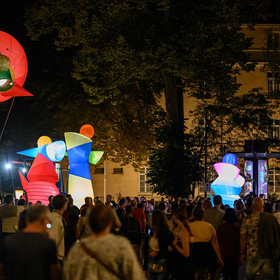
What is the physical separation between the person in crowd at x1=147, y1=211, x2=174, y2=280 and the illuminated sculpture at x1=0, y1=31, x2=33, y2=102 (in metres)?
8.41

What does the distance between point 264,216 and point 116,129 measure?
21862 mm

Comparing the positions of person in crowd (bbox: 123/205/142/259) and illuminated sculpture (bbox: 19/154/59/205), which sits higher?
illuminated sculpture (bbox: 19/154/59/205)

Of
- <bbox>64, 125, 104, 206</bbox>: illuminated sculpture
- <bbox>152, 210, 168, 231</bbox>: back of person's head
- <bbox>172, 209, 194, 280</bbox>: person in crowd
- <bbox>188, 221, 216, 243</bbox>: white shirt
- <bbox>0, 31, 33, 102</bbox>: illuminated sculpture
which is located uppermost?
<bbox>0, 31, 33, 102</bbox>: illuminated sculpture

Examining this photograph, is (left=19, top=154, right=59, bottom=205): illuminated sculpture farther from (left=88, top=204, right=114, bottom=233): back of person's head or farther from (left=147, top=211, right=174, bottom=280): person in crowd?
(left=88, top=204, right=114, bottom=233): back of person's head

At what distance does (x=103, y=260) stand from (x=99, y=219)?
0.36 meters

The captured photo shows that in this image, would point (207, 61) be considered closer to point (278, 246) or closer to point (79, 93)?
point (79, 93)

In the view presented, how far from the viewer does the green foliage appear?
22.2 meters

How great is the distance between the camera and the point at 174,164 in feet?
73.3

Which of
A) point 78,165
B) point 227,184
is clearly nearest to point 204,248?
point 227,184

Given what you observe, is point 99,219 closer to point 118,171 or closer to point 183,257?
point 183,257

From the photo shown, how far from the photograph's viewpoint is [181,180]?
22.4 metres

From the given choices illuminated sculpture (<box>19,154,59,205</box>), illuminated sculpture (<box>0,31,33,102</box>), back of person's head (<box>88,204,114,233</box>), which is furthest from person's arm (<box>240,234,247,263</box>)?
illuminated sculpture (<box>19,154,59,205</box>)

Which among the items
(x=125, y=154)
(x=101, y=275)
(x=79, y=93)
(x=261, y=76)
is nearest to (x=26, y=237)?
(x=101, y=275)

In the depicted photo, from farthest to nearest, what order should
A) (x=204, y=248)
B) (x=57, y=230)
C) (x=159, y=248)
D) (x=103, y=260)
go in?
(x=204, y=248) → (x=159, y=248) → (x=57, y=230) → (x=103, y=260)
